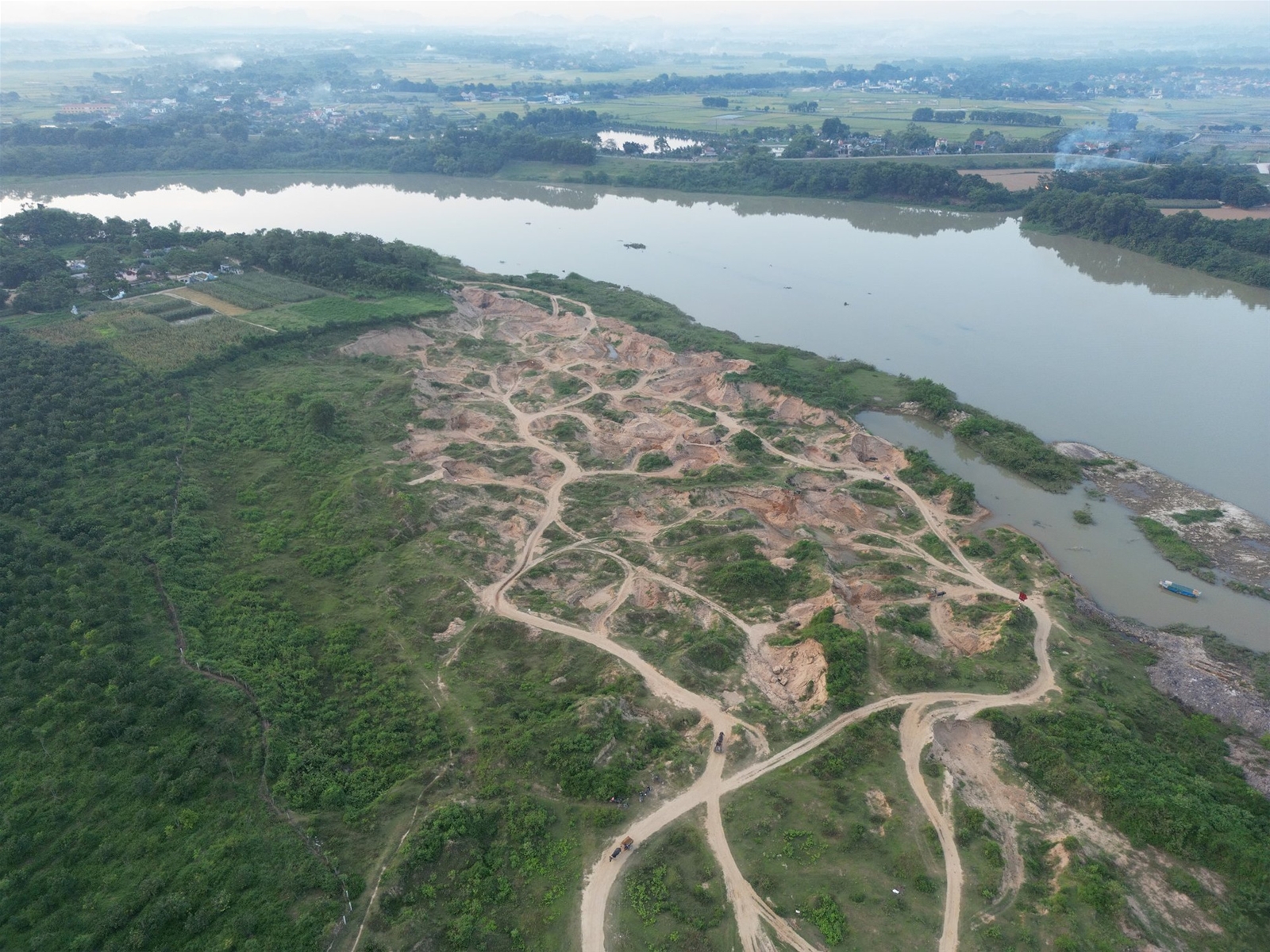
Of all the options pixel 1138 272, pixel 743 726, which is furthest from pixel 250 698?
pixel 1138 272

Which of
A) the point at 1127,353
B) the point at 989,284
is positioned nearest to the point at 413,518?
the point at 1127,353

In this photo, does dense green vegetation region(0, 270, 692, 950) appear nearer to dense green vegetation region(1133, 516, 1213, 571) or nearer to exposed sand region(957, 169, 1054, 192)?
dense green vegetation region(1133, 516, 1213, 571)

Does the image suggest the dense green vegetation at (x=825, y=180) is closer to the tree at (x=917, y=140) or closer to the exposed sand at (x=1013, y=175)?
the exposed sand at (x=1013, y=175)

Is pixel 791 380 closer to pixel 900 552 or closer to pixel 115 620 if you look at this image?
pixel 900 552

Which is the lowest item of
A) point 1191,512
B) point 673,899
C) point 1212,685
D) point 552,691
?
point 1191,512

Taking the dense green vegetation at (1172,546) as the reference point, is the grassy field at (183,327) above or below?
above

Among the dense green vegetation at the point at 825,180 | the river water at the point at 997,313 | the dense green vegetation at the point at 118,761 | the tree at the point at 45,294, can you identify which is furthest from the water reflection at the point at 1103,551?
the dense green vegetation at the point at 825,180

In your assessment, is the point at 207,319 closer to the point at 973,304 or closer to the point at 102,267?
the point at 102,267
